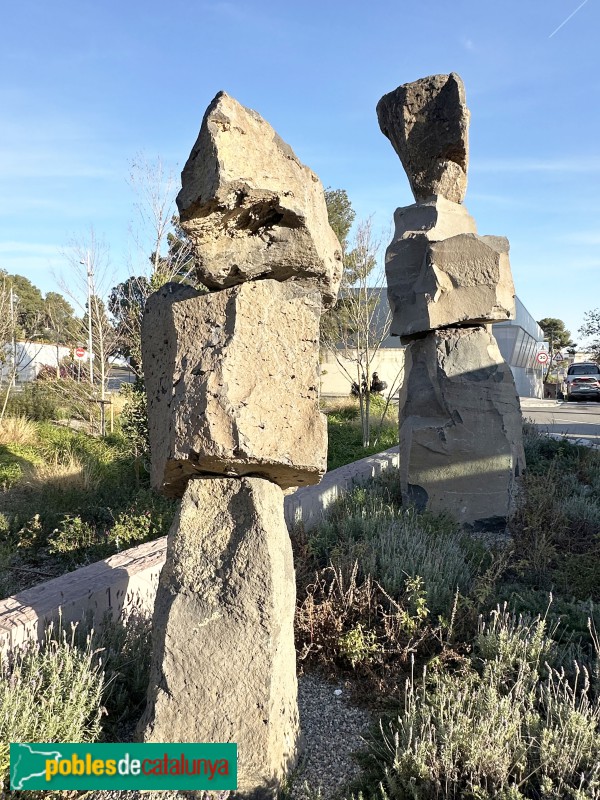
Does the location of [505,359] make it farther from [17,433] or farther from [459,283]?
[17,433]

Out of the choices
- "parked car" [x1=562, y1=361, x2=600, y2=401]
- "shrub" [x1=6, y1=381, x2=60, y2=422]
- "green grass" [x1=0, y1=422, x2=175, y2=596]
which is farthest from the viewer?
"parked car" [x1=562, y1=361, x2=600, y2=401]

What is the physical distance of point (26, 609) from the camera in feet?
10.2

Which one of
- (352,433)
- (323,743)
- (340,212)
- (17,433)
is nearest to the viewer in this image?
(323,743)

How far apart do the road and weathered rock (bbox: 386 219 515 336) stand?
7.41 meters

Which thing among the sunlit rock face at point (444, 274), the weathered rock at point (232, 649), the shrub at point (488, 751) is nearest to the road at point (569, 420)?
the sunlit rock face at point (444, 274)

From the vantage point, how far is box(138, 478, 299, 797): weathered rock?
2.29 meters

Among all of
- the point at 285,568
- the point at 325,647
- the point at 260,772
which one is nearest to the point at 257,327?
the point at 285,568

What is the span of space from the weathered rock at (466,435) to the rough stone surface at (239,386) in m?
3.45

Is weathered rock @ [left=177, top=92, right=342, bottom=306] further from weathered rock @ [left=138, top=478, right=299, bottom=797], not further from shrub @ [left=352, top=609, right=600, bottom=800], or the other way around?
shrub @ [left=352, top=609, right=600, bottom=800]

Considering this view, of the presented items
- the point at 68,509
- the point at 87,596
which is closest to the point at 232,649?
the point at 87,596

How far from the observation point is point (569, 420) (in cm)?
1769

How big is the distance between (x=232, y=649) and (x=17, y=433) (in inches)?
311
